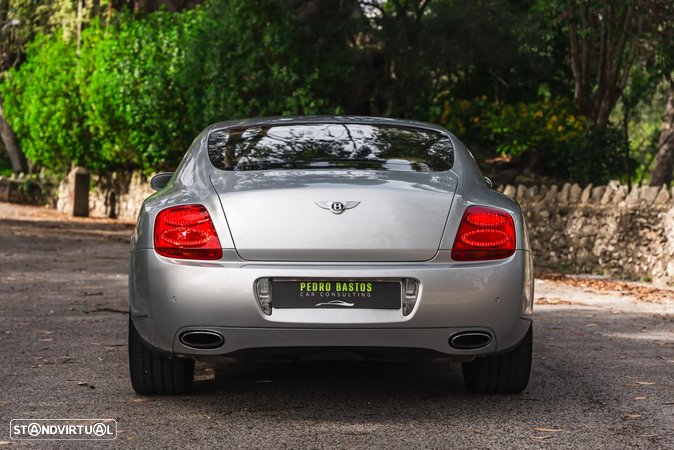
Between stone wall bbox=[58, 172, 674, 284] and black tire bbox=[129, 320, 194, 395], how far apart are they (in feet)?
26.8

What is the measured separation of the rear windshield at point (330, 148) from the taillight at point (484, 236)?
0.48 metres

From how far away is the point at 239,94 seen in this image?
21062 millimetres

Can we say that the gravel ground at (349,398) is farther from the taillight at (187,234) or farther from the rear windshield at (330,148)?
the rear windshield at (330,148)

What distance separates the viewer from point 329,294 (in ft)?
12.8

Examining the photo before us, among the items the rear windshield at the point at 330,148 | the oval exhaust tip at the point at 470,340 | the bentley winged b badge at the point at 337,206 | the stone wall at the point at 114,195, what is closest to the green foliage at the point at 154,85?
the stone wall at the point at 114,195

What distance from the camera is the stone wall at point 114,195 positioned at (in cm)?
2861

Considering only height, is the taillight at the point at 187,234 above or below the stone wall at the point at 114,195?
above

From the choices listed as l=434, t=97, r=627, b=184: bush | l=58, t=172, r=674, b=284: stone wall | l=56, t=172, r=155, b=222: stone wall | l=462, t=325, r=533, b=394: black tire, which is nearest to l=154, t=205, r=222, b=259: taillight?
l=462, t=325, r=533, b=394: black tire

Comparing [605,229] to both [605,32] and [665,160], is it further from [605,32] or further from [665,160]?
[665,160]

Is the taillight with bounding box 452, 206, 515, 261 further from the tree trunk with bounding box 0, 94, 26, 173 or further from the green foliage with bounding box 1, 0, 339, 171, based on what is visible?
the tree trunk with bounding box 0, 94, 26, 173

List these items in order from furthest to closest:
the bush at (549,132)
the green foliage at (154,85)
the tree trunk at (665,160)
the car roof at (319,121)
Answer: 1. the tree trunk at (665,160)
2. the green foliage at (154,85)
3. the bush at (549,132)
4. the car roof at (319,121)

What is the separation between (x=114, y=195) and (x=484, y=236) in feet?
91.0

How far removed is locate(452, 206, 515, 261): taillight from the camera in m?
4.00

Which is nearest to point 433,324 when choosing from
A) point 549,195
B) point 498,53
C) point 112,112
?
point 549,195
